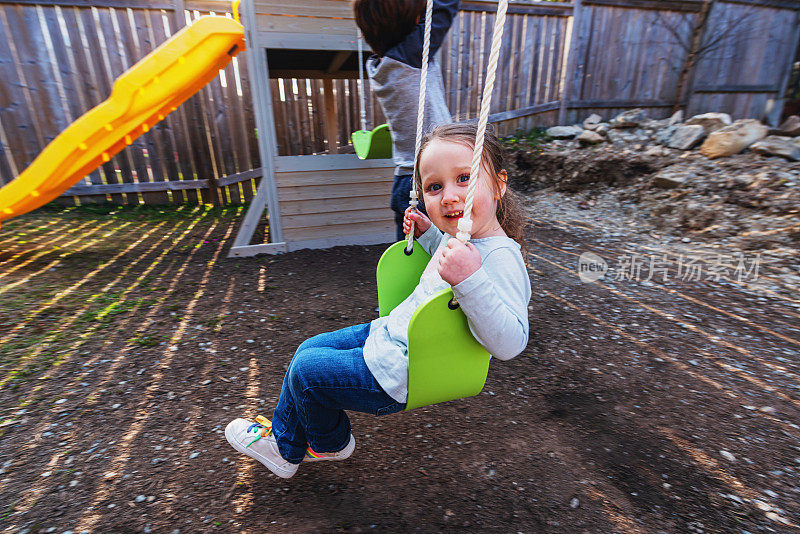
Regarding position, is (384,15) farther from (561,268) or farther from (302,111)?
(302,111)

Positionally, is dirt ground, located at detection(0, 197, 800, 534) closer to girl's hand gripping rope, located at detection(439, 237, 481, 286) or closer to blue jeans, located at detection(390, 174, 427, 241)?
blue jeans, located at detection(390, 174, 427, 241)

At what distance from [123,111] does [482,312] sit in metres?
4.23

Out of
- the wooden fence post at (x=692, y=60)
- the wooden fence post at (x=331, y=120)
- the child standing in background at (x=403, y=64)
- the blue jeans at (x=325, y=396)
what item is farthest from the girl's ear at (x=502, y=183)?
the wooden fence post at (x=692, y=60)

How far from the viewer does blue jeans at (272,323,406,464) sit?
4.17 feet

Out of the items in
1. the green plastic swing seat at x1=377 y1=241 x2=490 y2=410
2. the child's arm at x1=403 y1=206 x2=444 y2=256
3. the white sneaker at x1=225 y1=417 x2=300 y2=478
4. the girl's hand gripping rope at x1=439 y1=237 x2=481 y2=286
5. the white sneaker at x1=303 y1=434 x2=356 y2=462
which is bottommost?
the white sneaker at x1=303 y1=434 x2=356 y2=462

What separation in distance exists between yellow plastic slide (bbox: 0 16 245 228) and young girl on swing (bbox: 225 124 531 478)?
3.63 m

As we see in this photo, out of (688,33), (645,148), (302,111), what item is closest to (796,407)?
(645,148)

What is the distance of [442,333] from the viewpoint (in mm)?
1093

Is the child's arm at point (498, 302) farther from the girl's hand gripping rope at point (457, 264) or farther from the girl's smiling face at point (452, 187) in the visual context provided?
the girl's smiling face at point (452, 187)

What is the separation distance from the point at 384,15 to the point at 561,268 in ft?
8.83

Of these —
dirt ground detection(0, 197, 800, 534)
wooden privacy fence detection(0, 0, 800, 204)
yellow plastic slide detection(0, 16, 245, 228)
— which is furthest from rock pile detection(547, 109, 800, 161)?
yellow plastic slide detection(0, 16, 245, 228)

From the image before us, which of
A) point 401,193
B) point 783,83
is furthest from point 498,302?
point 783,83

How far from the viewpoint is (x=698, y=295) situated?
3285mm

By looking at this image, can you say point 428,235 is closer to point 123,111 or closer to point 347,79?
point 123,111
